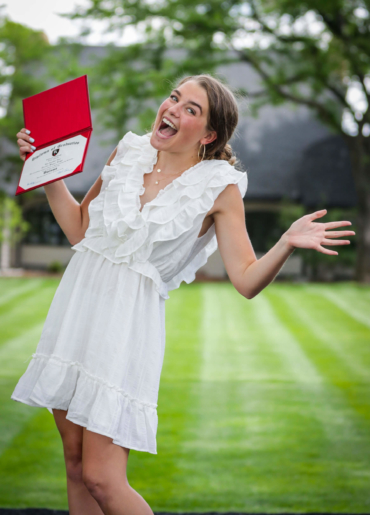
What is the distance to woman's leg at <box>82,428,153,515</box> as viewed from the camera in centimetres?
175

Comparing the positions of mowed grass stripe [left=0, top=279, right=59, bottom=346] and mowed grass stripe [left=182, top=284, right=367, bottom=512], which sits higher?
mowed grass stripe [left=182, top=284, right=367, bottom=512]

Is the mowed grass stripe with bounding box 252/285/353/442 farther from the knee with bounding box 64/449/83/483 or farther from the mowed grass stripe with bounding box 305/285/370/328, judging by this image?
the knee with bounding box 64/449/83/483

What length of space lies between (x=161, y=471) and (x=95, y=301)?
2309mm

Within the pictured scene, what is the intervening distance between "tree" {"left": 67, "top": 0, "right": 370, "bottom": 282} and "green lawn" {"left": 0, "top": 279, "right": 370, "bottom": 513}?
7799 millimetres

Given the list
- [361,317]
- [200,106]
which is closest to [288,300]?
[361,317]

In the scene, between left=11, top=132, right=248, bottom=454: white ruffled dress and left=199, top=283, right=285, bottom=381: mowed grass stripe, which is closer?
left=11, top=132, right=248, bottom=454: white ruffled dress

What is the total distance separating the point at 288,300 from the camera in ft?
40.7

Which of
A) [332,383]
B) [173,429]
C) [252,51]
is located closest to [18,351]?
[173,429]

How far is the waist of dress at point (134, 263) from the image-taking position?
74.8 inches

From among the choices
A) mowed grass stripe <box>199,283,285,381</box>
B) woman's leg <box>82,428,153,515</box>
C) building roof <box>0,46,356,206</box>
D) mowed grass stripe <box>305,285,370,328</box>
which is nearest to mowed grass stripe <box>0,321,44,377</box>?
mowed grass stripe <box>199,283,285,381</box>

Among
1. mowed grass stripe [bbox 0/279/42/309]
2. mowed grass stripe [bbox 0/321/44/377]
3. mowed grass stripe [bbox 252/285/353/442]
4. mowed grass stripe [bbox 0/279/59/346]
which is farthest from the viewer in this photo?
mowed grass stripe [bbox 0/279/42/309]

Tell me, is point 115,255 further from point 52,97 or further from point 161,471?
point 161,471

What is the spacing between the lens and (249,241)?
192cm

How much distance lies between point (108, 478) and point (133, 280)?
0.59m
